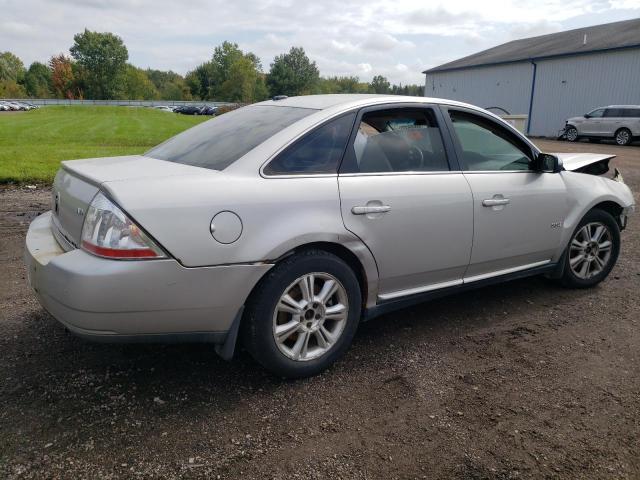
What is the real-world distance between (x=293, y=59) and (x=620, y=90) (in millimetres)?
79951

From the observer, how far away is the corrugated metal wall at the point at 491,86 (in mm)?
34125

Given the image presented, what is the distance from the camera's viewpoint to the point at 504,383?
3111 millimetres

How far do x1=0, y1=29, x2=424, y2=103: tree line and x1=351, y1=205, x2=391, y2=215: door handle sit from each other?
8867 cm

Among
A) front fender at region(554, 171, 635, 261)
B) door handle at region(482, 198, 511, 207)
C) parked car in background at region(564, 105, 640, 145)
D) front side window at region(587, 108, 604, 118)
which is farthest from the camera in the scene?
front side window at region(587, 108, 604, 118)

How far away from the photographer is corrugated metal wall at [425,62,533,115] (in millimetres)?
34125

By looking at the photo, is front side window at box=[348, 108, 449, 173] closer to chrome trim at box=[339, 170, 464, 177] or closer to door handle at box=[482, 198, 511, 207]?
chrome trim at box=[339, 170, 464, 177]

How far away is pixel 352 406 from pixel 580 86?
3228 cm

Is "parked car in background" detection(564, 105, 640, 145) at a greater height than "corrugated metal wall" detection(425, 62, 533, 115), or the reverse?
"corrugated metal wall" detection(425, 62, 533, 115)

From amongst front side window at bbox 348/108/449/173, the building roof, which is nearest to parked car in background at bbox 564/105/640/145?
the building roof

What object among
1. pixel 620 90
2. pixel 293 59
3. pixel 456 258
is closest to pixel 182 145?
pixel 456 258

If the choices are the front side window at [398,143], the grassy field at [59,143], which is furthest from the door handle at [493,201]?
the grassy field at [59,143]

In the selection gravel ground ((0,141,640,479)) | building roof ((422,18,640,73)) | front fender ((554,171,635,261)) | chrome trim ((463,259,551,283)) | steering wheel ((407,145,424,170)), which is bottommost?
gravel ground ((0,141,640,479))

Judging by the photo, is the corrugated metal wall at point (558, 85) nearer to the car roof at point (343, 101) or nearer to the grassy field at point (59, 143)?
the grassy field at point (59, 143)

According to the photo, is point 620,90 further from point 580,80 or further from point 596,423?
point 596,423
